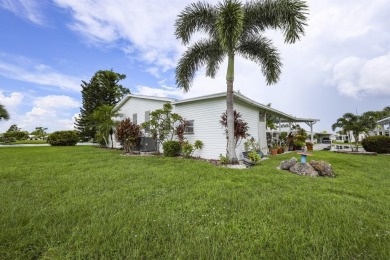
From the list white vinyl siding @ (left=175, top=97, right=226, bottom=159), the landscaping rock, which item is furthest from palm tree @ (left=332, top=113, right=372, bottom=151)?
the landscaping rock

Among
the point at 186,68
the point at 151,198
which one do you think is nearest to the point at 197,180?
the point at 151,198

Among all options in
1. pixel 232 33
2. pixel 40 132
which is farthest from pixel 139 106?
pixel 40 132

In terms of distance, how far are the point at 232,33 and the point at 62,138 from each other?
25184 millimetres

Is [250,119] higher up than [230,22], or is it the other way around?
[230,22]

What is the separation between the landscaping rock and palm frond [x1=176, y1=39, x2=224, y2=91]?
6805 mm

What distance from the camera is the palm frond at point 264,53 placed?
372 inches

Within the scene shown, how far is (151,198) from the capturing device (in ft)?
13.0

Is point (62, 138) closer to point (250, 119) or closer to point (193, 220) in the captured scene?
point (250, 119)

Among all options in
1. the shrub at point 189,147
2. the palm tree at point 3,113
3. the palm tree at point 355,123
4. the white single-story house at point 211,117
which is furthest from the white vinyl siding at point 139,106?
the palm tree at point 355,123

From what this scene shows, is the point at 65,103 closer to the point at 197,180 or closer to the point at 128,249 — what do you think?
the point at 197,180

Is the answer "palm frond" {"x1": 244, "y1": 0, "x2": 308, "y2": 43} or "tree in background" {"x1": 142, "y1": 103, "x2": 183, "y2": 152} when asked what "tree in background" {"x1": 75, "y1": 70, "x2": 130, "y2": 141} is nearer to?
"tree in background" {"x1": 142, "y1": 103, "x2": 183, "y2": 152}

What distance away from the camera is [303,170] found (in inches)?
269

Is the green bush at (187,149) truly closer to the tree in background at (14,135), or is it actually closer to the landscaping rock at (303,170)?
the landscaping rock at (303,170)

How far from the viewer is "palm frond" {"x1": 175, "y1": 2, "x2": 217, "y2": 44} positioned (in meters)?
8.87
